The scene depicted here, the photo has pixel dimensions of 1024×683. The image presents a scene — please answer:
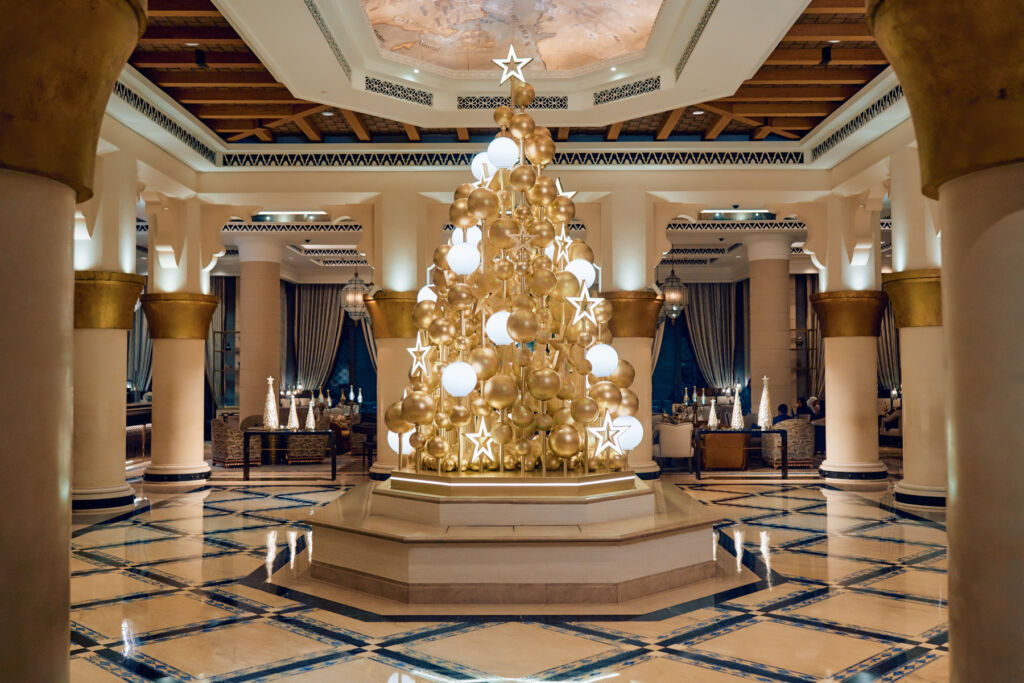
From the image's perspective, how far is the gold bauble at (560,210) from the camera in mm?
5562

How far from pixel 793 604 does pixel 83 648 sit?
346cm

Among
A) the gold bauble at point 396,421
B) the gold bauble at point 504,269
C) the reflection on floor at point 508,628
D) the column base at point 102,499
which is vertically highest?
the gold bauble at point 504,269

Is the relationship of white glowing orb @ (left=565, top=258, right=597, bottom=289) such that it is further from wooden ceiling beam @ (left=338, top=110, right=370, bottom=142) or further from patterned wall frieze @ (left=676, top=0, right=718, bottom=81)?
wooden ceiling beam @ (left=338, top=110, right=370, bottom=142)

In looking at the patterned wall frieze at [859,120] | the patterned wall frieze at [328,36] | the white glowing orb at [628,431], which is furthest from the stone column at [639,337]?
the white glowing orb at [628,431]

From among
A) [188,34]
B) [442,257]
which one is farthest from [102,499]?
[442,257]

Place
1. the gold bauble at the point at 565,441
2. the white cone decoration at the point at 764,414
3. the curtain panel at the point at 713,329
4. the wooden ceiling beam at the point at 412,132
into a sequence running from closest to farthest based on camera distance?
the gold bauble at the point at 565,441 → the wooden ceiling beam at the point at 412,132 → the white cone decoration at the point at 764,414 → the curtain panel at the point at 713,329

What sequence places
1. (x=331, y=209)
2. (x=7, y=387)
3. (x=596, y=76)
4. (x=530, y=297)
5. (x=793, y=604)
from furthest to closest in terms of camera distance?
(x=331, y=209), (x=596, y=76), (x=530, y=297), (x=793, y=604), (x=7, y=387)

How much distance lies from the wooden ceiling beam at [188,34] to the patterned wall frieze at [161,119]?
791 mm

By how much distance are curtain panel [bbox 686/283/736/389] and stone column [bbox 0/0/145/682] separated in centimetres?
1825

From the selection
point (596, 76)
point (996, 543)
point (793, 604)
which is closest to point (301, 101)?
point (596, 76)

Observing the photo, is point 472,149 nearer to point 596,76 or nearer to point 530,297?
point 596,76

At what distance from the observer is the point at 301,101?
27.7 ft

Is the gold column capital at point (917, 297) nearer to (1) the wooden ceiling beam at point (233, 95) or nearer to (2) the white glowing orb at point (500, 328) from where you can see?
(2) the white glowing orb at point (500, 328)

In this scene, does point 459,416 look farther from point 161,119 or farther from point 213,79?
point 161,119
